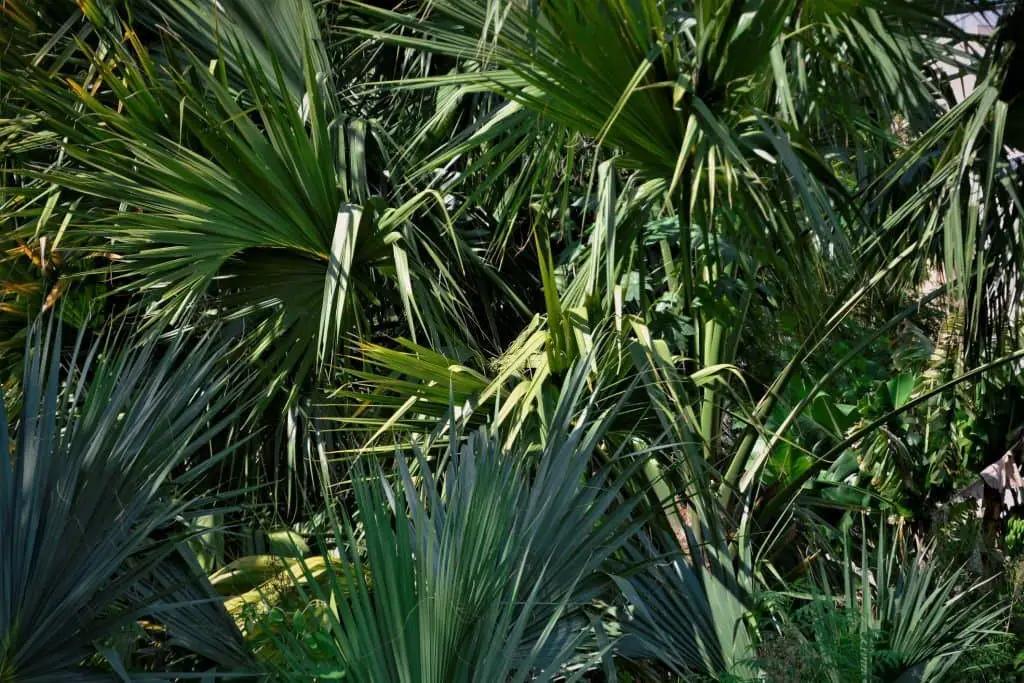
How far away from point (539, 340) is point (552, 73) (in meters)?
0.64

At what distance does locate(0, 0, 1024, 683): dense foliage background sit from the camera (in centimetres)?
157

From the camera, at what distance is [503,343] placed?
3811mm

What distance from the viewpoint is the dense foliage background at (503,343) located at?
1.57 m

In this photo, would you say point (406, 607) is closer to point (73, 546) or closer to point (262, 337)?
point (73, 546)

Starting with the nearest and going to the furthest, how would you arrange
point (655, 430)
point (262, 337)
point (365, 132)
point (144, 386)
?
point (144, 386), point (655, 430), point (262, 337), point (365, 132)

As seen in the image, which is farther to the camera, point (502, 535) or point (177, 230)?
point (177, 230)

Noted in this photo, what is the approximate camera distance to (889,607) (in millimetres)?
2633

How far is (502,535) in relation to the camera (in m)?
1.47

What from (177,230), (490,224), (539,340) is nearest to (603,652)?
(539,340)

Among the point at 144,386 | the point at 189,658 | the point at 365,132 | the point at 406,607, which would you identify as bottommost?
the point at 189,658

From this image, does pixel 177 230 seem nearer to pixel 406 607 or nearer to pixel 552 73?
pixel 552 73

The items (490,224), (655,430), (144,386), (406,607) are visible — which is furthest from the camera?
(490,224)

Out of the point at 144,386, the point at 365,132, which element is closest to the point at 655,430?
the point at 365,132

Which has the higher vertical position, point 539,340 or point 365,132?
point 365,132
